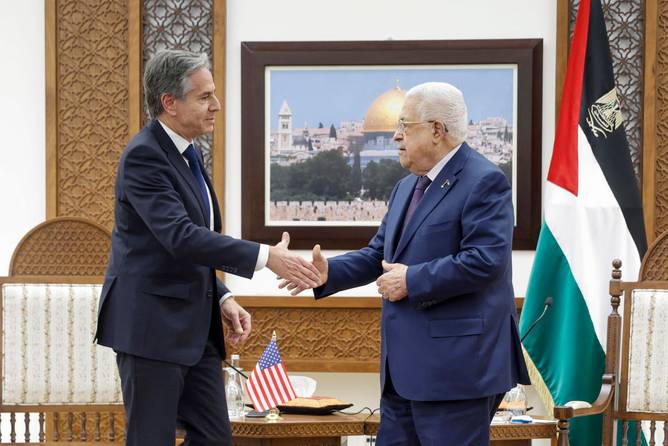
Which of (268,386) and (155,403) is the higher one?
(155,403)

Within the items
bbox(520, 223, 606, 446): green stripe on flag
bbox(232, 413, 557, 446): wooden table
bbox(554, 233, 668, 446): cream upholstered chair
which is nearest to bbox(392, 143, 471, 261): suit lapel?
bbox(232, 413, 557, 446): wooden table

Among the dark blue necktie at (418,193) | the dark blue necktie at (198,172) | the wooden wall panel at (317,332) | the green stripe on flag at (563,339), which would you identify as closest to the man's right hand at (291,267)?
the dark blue necktie at (198,172)

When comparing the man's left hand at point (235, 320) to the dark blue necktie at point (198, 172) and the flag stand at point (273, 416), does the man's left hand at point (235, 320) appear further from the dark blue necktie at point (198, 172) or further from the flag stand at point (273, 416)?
the flag stand at point (273, 416)

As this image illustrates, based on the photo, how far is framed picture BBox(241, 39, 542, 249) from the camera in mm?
4816

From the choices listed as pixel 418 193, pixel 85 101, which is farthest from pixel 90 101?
pixel 418 193

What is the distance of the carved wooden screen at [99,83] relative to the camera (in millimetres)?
4930

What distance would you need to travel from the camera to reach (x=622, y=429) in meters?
3.72

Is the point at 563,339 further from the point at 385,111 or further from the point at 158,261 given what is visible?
the point at 158,261

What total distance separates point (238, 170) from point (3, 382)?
5.89 feet

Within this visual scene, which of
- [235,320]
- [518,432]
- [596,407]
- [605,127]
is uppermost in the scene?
[605,127]

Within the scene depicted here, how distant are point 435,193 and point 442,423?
65cm

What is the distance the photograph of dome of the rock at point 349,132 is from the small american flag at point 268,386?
1311 mm

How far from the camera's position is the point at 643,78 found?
4766 mm

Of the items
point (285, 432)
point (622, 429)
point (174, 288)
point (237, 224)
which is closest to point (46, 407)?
point (285, 432)
